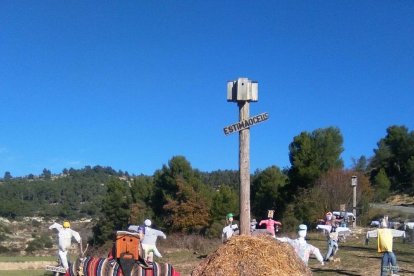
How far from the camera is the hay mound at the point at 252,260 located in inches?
302

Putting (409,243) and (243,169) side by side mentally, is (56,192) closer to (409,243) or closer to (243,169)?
(409,243)

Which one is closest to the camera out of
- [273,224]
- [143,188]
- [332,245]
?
[332,245]

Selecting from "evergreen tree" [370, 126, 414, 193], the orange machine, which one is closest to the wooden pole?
the orange machine

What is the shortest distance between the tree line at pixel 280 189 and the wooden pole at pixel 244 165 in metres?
30.2

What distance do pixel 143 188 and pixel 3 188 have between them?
78.0 m

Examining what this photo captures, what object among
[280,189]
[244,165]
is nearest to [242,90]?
[244,165]

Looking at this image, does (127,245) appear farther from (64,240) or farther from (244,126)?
(64,240)

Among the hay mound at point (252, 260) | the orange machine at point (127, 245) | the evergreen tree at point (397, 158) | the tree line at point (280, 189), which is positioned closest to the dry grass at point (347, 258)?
the hay mound at point (252, 260)

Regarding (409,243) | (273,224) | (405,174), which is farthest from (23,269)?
(405,174)

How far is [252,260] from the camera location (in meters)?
7.74

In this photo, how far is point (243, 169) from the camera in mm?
10914

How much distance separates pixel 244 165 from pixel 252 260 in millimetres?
3337

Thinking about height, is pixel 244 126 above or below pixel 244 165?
above

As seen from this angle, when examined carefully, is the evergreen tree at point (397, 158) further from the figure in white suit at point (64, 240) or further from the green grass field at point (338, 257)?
the figure in white suit at point (64, 240)
